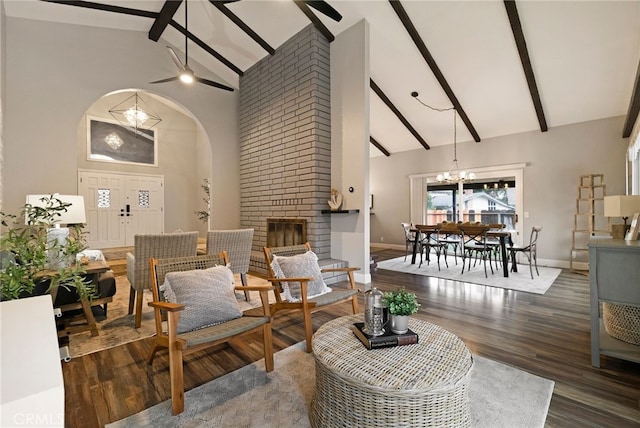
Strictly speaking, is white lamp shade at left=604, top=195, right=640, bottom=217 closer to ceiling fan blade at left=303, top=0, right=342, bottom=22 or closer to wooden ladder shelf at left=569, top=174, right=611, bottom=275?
wooden ladder shelf at left=569, top=174, right=611, bottom=275

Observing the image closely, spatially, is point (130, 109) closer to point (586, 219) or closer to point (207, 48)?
point (207, 48)

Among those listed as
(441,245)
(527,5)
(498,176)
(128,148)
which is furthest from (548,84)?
(128,148)

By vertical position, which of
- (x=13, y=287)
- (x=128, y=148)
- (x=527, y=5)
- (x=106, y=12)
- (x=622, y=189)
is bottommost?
(x=13, y=287)

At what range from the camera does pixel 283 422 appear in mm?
1646

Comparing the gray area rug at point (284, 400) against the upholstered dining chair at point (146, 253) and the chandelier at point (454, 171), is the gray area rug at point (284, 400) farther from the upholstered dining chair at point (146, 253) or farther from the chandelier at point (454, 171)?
the chandelier at point (454, 171)

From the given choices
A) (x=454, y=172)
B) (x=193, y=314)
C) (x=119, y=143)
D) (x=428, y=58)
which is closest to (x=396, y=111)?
(x=428, y=58)

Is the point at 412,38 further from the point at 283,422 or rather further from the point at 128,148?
the point at 128,148

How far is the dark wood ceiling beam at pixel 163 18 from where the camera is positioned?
472cm

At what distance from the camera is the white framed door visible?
7134 millimetres

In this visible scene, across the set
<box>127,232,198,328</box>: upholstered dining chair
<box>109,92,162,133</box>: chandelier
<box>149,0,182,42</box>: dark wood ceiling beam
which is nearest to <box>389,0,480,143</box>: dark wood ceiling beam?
<box>149,0,182,42</box>: dark wood ceiling beam

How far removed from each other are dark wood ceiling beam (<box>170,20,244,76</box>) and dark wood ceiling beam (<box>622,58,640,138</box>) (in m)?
6.85

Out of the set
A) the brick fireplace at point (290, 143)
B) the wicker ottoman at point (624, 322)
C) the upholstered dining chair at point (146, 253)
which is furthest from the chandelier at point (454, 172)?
the upholstered dining chair at point (146, 253)

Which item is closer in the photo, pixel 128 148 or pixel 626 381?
pixel 626 381

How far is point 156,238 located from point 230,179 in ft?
12.8
